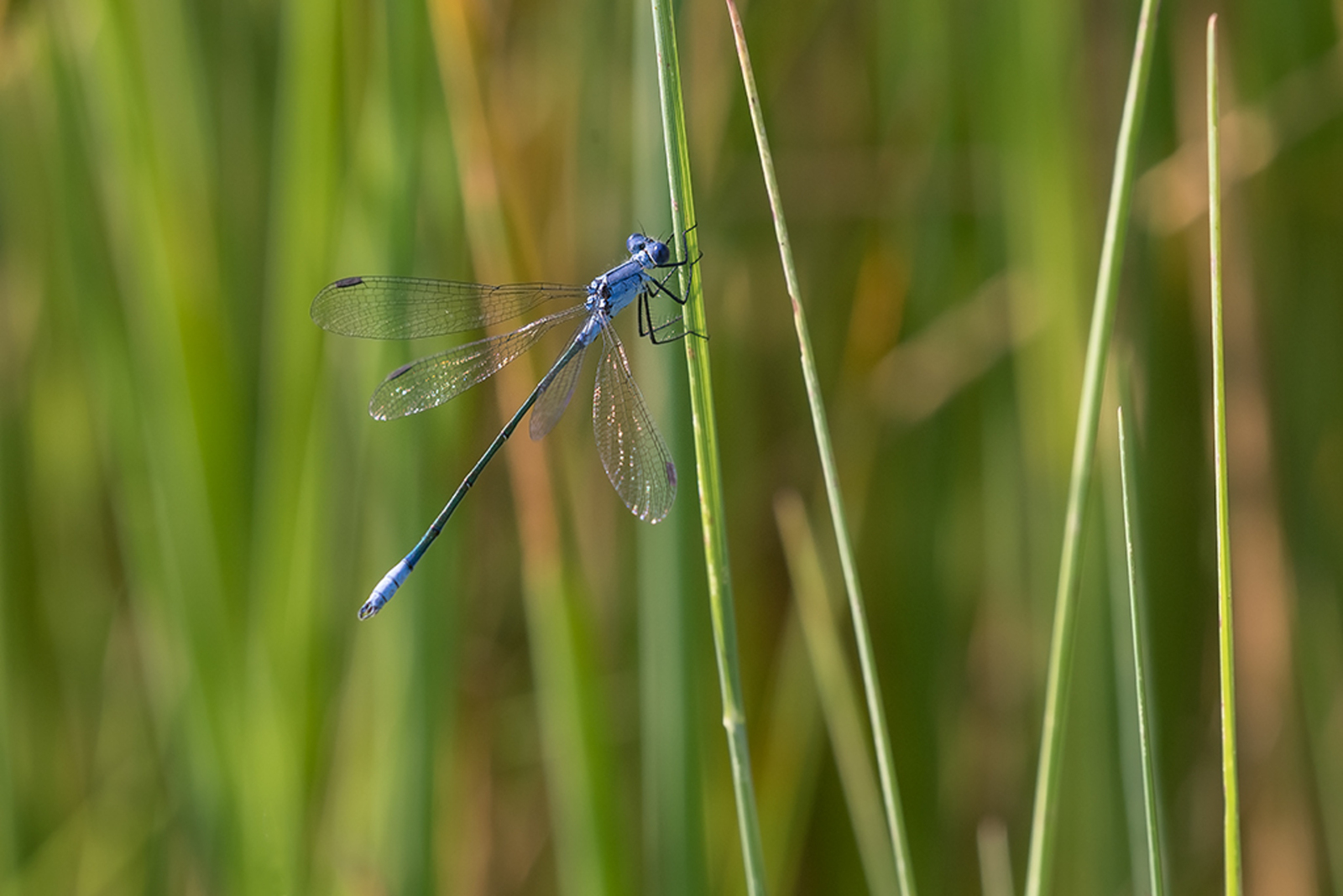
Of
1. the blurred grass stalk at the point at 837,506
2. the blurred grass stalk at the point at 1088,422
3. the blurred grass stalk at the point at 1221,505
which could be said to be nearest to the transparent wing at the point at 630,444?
the blurred grass stalk at the point at 837,506

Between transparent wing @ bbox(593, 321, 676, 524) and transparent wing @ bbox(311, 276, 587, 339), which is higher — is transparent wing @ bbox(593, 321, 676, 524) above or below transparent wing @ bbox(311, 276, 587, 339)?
below

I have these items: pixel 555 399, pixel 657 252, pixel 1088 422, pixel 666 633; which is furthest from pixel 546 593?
pixel 1088 422

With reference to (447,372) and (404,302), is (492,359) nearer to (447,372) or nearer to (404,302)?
(447,372)

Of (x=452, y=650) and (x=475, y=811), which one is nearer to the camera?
(x=452, y=650)

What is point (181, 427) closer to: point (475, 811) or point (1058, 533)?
point (475, 811)

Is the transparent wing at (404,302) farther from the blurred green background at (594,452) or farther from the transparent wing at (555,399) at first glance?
the transparent wing at (555,399)

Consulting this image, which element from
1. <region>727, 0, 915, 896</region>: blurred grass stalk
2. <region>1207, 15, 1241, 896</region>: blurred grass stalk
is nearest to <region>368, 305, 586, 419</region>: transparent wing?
<region>727, 0, 915, 896</region>: blurred grass stalk

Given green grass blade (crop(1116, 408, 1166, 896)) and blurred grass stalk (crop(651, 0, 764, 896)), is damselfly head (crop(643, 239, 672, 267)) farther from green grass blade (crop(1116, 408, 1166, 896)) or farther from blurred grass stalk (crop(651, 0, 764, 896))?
green grass blade (crop(1116, 408, 1166, 896))

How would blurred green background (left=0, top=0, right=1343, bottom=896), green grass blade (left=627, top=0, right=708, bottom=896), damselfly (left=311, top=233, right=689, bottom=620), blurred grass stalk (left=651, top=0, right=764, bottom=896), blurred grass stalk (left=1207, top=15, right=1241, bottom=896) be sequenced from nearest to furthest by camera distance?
1. blurred grass stalk (left=1207, top=15, right=1241, bottom=896)
2. blurred grass stalk (left=651, top=0, right=764, bottom=896)
3. green grass blade (left=627, top=0, right=708, bottom=896)
4. damselfly (left=311, top=233, right=689, bottom=620)
5. blurred green background (left=0, top=0, right=1343, bottom=896)

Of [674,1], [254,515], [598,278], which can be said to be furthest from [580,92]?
[254,515]
